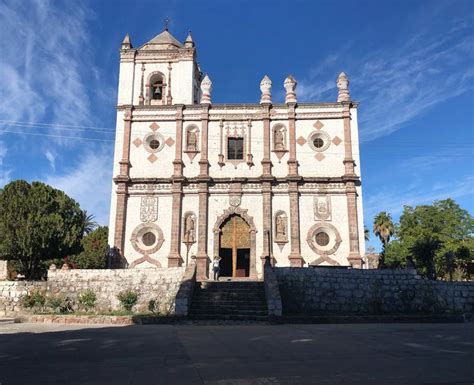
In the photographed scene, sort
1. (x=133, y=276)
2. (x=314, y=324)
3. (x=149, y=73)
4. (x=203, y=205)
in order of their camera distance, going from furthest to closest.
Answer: (x=149, y=73) < (x=203, y=205) < (x=133, y=276) < (x=314, y=324)

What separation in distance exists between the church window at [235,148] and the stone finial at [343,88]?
24.4ft

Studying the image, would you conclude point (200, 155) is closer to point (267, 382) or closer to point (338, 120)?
point (338, 120)

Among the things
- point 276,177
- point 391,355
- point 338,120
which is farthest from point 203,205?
point 391,355

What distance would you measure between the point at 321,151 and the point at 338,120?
2.53 meters

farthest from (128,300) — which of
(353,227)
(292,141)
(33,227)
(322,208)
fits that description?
(292,141)

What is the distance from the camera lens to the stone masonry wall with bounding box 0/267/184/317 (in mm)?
18500

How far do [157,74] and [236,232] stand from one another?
13.4 m

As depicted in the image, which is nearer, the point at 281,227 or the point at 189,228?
the point at 281,227

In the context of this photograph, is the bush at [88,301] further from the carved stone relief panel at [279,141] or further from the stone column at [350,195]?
the stone column at [350,195]

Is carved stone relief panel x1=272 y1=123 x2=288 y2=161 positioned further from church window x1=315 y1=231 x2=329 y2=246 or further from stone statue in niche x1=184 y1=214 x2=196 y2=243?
stone statue in niche x1=184 y1=214 x2=196 y2=243

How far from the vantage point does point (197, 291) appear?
18.0 metres

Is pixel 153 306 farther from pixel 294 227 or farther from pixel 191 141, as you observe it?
pixel 191 141

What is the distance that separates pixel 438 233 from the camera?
3628 centimetres

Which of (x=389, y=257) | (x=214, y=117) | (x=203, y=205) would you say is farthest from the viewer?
(x=389, y=257)
